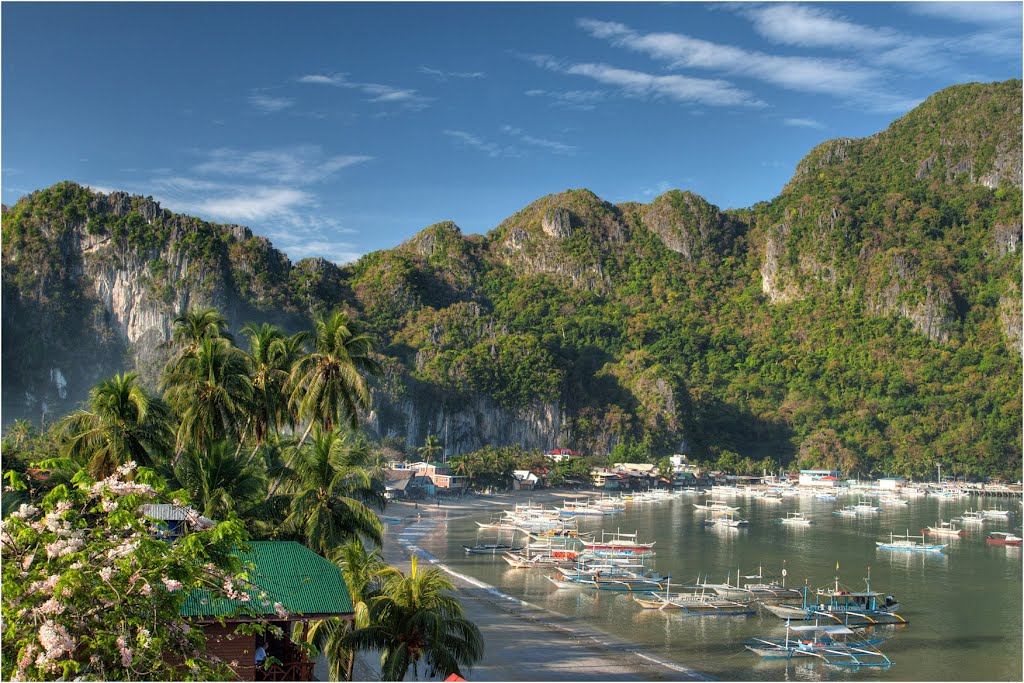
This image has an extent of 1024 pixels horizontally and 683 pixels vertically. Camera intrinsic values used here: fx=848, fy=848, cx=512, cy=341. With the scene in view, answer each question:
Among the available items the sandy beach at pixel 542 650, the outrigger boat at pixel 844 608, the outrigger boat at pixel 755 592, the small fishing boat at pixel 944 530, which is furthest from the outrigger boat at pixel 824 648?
the small fishing boat at pixel 944 530

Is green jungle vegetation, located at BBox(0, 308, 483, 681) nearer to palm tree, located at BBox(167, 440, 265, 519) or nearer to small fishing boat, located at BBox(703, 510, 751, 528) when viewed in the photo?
palm tree, located at BBox(167, 440, 265, 519)

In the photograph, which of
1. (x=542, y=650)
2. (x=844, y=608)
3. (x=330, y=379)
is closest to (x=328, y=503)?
(x=330, y=379)

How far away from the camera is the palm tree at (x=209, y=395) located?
28516mm

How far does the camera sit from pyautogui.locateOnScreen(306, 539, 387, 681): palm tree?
22.4 meters

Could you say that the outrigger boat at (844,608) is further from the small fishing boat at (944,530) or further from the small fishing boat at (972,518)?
the small fishing boat at (972,518)

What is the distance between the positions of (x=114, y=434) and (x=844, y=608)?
125 ft

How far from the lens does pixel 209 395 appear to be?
28594 mm

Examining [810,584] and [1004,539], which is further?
[1004,539]

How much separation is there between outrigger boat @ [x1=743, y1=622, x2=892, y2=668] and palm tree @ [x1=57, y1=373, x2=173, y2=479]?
27.2 meters

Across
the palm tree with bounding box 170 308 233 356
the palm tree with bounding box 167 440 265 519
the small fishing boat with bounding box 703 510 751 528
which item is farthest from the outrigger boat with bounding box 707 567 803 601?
the small fishing boat with bounding box 703 510 751 528

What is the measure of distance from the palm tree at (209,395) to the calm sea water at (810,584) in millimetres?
21178

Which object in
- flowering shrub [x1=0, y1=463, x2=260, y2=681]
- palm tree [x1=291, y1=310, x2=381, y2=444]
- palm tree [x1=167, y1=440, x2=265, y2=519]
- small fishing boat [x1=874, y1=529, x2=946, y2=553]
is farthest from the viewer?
small fishing boat [x1=874, y1=529, x2=946, y2=553]

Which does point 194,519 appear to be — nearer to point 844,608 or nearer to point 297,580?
point 297,580

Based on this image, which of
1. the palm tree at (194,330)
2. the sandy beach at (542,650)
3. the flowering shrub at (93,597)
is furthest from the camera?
the sandy beach at (542,650)
